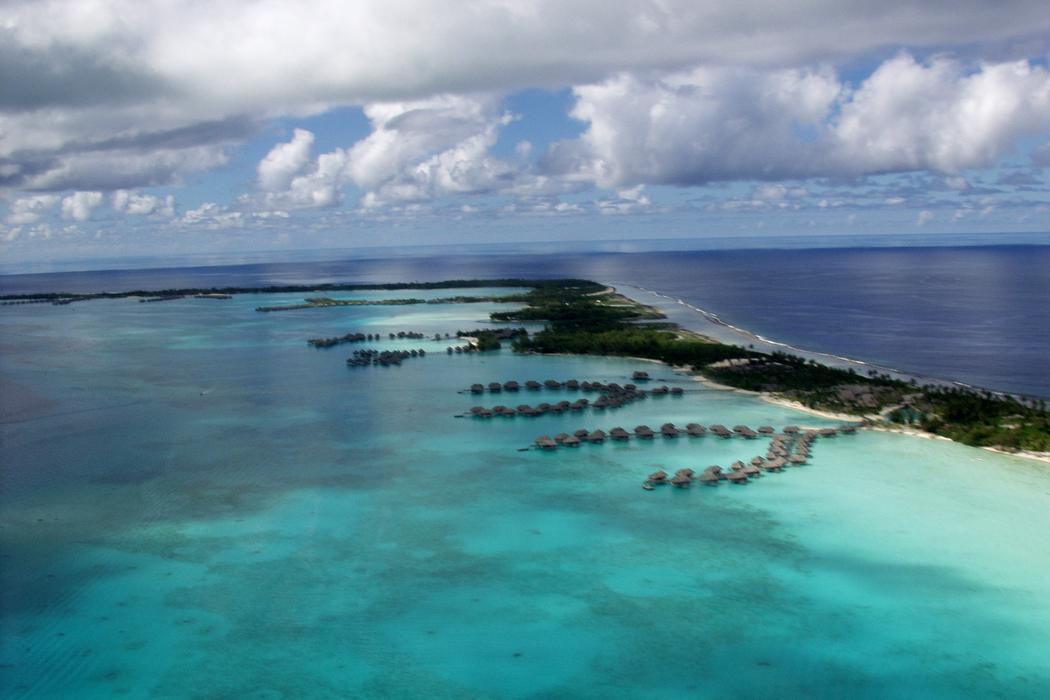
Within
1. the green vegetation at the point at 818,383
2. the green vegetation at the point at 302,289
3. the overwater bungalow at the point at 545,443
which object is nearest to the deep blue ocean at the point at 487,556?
the overwater bungalow at the point at 545,443

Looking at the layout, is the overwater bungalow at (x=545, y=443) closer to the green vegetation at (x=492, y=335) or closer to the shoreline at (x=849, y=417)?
the shoreline at (x=849, y=417)

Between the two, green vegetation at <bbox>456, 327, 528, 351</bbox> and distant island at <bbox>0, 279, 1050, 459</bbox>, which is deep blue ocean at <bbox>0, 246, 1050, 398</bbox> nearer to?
distant island at <bbox>0, 279, 1050, 459</bbox>

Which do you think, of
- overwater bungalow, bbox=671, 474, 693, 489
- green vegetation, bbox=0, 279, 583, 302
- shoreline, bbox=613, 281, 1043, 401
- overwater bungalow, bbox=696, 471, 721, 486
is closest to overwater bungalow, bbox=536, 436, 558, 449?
overwater bungalow, bbox=671, 474, 693, 489

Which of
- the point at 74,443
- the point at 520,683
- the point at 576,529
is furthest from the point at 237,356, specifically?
the point at 520,683

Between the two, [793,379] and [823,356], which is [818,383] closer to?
[793,379]

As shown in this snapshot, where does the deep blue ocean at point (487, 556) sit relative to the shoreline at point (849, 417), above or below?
below

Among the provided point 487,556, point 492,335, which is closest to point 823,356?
point 492,335

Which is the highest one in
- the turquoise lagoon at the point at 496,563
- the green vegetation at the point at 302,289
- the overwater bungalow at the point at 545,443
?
the green vegetation at the point at 302,289

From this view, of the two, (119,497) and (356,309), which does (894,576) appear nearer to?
(119,497)
